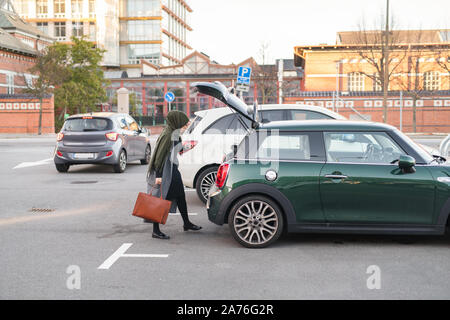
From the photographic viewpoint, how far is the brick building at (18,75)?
40750 millimetres

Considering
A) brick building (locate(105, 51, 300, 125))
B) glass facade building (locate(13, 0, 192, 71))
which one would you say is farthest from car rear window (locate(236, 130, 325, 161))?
glass facade building (locate(13, 0, 192, 71))

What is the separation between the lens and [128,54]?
80.4m

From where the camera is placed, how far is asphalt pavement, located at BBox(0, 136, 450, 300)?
4578 millimetres

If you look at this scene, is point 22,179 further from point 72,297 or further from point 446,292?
point 446,292

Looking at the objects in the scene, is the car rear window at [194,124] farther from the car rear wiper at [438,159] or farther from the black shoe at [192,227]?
the car rear wiper at [438,159]

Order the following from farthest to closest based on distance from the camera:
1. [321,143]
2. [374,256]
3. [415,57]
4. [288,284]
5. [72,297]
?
[415,57]
[321,143]
[374,256]
[288,284]
[72,297]

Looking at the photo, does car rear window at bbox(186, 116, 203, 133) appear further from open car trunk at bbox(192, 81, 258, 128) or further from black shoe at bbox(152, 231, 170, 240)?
black shoe at bbox(152, 231, 170, 240)

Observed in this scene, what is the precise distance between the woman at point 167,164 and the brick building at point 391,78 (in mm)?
27845

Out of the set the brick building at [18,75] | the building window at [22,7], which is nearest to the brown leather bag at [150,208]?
the brick building at [18,75]

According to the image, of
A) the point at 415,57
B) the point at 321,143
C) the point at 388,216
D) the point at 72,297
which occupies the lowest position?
the point at 72,297

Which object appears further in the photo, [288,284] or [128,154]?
[128,154]

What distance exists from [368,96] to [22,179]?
2860 cm

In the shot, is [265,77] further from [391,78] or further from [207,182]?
[207,182]

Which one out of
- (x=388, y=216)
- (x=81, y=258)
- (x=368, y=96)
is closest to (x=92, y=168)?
(x=81, y=258)
